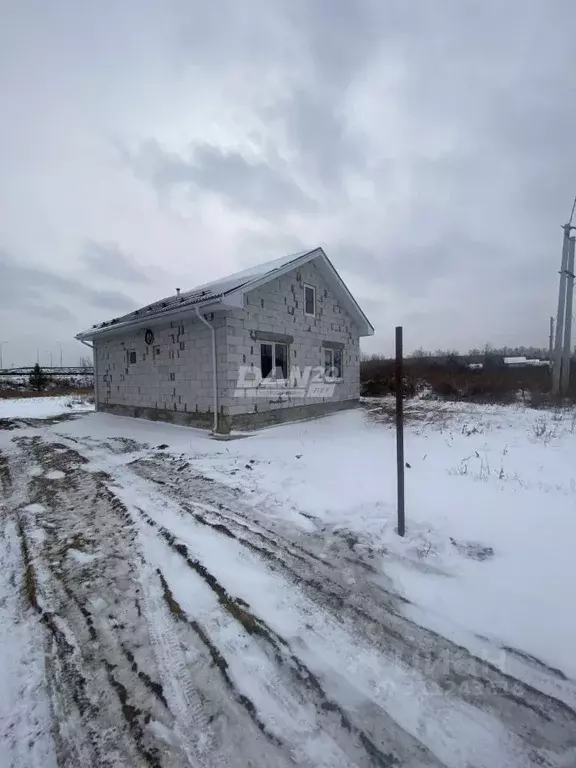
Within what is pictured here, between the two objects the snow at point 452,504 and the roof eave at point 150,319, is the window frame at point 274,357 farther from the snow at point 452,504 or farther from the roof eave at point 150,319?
the roof eave at point 150,319

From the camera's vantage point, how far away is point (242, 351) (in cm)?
927

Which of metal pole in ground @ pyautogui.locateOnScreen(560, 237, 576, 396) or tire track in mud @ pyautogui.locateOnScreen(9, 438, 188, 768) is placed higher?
metal pole in ground @ pyautogui.locateOnScreen(560, 237, 576, 396)

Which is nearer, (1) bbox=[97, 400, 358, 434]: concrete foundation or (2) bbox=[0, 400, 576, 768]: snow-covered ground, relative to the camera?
(2) bbox=[0, 400, 576, 768]: snow-covered ground

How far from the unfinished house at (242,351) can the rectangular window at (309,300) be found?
4 cm

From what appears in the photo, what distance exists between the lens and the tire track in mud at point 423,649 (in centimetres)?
169

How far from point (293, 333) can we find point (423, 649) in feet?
31.3

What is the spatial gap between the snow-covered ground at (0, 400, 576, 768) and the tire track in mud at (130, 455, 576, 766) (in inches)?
0.4

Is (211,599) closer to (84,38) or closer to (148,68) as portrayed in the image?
Answer: (84,38)

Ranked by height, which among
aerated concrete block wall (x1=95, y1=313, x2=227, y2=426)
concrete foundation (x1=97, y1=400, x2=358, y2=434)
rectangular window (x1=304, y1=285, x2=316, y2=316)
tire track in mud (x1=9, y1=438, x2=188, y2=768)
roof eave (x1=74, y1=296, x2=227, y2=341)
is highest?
rectangular window (x1=304, y1=285, x2=316, y2=316)

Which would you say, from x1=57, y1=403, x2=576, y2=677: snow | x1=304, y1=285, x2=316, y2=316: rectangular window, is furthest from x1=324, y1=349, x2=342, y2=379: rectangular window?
x1=57, y1=403, x2=576, y2=677: snow

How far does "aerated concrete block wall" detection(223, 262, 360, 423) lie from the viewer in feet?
29.9

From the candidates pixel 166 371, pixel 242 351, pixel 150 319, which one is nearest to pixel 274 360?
pixel 242 351

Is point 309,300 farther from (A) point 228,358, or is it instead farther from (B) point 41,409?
(B) point 41,409

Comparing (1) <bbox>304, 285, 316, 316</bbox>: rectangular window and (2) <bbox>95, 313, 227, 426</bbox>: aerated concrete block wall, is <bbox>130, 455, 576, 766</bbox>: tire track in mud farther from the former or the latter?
(1) <bbox>304, 285, 316, 316</bbox>: rectangular window
